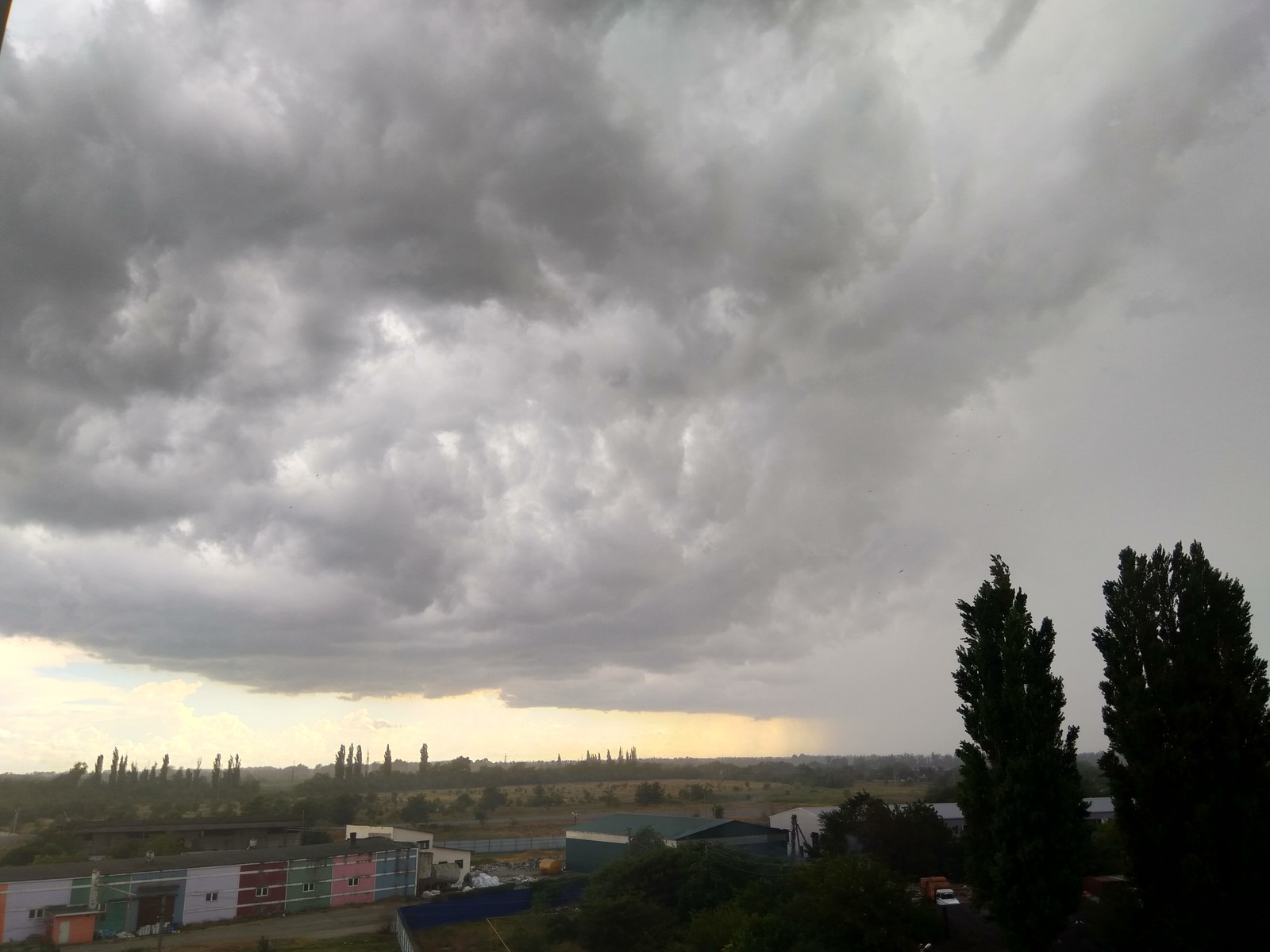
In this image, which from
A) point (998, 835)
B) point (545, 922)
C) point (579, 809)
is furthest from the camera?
point (579, 809)

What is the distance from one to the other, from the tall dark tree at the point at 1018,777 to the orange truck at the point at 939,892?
10009 mm

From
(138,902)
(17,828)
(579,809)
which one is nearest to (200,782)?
(17,828)

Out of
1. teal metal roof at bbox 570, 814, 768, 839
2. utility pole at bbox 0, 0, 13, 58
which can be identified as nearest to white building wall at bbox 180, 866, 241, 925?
teal metal roof at bbox 570, 814, 768, 839

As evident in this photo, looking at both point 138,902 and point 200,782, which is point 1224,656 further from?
point 200,782

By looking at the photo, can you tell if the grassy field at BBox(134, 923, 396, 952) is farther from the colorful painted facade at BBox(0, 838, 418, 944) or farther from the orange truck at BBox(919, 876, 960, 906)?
the orange truck at BBox(919, 876, 960, 906)

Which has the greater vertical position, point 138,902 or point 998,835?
point 998,835

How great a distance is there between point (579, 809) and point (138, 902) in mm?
84362

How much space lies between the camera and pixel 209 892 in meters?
55.0

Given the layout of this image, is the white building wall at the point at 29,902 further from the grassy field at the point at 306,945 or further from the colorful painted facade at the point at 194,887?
the grassy field at the point at 306,945

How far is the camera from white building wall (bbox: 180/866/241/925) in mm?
54188

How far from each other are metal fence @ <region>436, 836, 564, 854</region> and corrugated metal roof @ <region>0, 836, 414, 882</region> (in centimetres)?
1950

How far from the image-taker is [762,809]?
11150cm

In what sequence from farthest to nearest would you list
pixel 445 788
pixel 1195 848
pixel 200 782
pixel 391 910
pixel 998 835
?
1. pixel 445 788
2. pixel 200 782
3. pixel 391 910
4. pixel 998 835
5. pixel 1195 848

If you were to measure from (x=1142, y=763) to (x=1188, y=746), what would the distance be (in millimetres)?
1660
